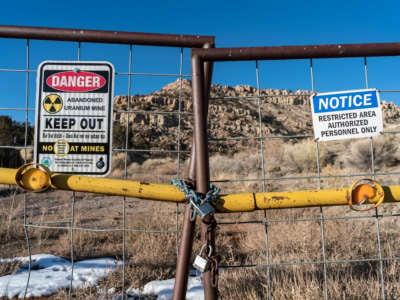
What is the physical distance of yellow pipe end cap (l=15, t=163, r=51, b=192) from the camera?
1.92m

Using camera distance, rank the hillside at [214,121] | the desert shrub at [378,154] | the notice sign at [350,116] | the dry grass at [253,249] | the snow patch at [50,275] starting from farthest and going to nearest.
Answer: the hillside at [214,121] < the desert shrub at [378,154] < the snow patch at [50,275] < the dry grass at [253,249] < the notice sign at [350,116]

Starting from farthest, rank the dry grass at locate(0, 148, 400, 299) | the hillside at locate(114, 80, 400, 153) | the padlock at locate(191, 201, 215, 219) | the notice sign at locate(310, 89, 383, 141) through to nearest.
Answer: the hillside at locate(114, 80, 400, 153) < the dry grass at locate(0, 148, 400, 299) < the notice sign at locate(310, 89, 383, 141) < the padlock at locate(191, 201, 215, 219)

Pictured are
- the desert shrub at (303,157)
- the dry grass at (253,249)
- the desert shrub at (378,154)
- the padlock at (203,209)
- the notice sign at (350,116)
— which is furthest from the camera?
the desert shrub at (303,157)

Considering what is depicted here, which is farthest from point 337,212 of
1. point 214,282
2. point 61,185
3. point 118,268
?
point 61,185

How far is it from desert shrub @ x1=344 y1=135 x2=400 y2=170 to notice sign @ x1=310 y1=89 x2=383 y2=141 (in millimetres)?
11757

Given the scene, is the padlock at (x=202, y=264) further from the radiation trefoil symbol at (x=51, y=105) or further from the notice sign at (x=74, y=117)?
the radiation trefoil symbol at (x=51, y=105)

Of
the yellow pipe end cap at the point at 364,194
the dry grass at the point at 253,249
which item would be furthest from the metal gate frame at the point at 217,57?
the yellow pipe end cap at the point at 364,194

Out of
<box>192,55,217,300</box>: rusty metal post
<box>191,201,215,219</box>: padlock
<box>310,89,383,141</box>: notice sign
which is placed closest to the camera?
<box>191,201,215,219</box>: padlock

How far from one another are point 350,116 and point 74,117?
74.5 inches

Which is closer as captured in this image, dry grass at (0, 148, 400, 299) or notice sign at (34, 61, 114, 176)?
notice sign at (34, 61, 114, 176)

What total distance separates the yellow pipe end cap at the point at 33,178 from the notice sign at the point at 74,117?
13.2 inches

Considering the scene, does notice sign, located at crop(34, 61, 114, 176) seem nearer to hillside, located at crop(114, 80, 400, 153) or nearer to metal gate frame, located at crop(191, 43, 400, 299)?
metal gate frame, located at crop(191, 43, 400, 299)

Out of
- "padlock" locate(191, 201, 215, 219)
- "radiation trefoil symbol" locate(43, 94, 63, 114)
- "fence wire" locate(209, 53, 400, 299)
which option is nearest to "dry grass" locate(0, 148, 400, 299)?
"fence wire" locate(209, 53, 400, 299)

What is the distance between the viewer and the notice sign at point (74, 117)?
89.9 inches
